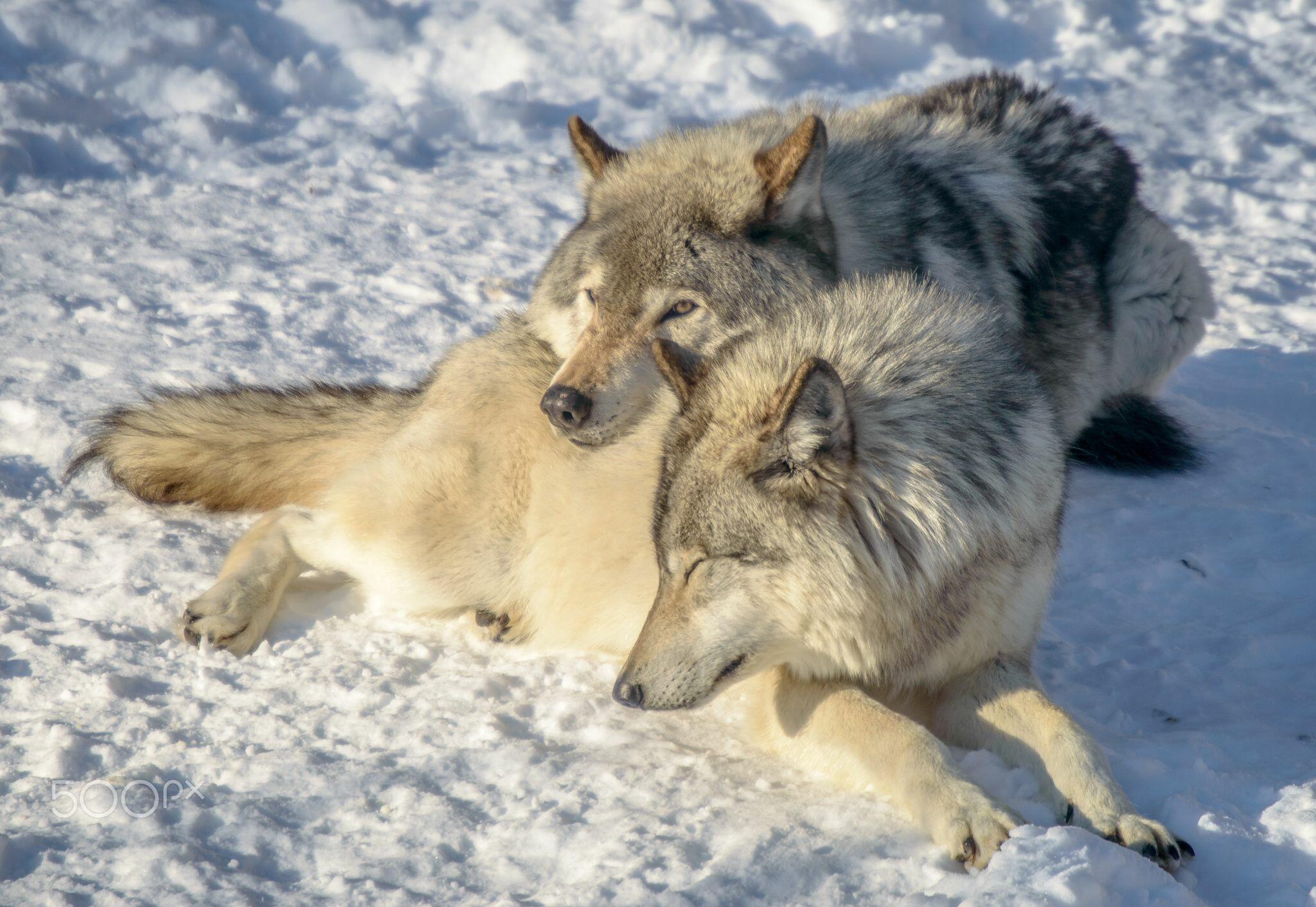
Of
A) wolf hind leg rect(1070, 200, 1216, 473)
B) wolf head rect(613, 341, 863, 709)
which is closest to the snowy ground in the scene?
wolf hind leg rect(1070, 200, 1216, 473)

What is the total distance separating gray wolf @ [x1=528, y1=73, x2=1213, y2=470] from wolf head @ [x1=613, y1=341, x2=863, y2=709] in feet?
2.24

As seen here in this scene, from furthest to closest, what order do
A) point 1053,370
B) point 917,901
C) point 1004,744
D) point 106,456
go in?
point 1053,370, point 106,456, point 1004,744, point 917,901

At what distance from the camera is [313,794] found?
231cm

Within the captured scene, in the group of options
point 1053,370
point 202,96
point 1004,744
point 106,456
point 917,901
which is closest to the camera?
point 917,901

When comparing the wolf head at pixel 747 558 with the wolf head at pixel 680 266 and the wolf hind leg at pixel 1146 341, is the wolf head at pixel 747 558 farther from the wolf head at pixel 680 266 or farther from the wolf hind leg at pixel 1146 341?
the wolf hind leg at pixel 1146 341

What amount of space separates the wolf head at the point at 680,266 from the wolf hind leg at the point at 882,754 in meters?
0.96

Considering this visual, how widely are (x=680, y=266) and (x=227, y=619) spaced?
172 centimetres

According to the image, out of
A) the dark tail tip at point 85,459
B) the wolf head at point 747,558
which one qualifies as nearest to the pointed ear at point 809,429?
the wolf head at point 747,558

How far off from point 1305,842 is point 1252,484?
254 centimetres

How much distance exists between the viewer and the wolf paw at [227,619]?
2.88m

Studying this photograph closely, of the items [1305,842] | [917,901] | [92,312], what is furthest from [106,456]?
[1305,842]

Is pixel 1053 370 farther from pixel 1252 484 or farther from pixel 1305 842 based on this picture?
pixel 1305 842

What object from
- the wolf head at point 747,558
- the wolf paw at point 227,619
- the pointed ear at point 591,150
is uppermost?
the pointed ear at point 591,150

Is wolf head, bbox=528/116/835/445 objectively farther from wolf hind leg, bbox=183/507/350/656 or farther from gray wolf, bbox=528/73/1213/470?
wolf hind leg, bbox=183/507/350/656
